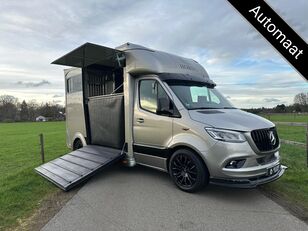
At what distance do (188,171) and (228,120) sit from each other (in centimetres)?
127

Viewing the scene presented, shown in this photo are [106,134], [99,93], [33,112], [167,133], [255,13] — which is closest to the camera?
[255,13]

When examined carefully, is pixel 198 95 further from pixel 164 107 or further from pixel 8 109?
pixel 8 109

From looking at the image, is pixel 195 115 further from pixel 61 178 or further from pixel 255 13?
pixel 61 178

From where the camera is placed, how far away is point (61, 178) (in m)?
6.41

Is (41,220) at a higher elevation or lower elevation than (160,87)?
lower

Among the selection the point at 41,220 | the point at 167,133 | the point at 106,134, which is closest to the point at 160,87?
the point at 167,133

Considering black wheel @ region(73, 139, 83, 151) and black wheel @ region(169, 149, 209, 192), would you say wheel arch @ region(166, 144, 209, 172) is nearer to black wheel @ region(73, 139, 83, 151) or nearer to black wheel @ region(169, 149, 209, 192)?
black wheel @ region(169, 149, 209, 192)

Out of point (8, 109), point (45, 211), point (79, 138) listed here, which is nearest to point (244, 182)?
point (45, 211)

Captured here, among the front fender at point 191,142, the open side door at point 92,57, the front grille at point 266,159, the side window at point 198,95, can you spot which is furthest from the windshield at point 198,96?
the open side door at point 92,57

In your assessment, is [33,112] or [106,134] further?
[33,112]

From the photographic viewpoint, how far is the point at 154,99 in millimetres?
6566

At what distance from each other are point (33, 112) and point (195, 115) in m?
98.9

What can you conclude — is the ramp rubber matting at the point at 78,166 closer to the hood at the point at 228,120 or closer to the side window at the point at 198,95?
the side window at the point at 198,95

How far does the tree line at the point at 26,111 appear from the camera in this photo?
90.7 meters
